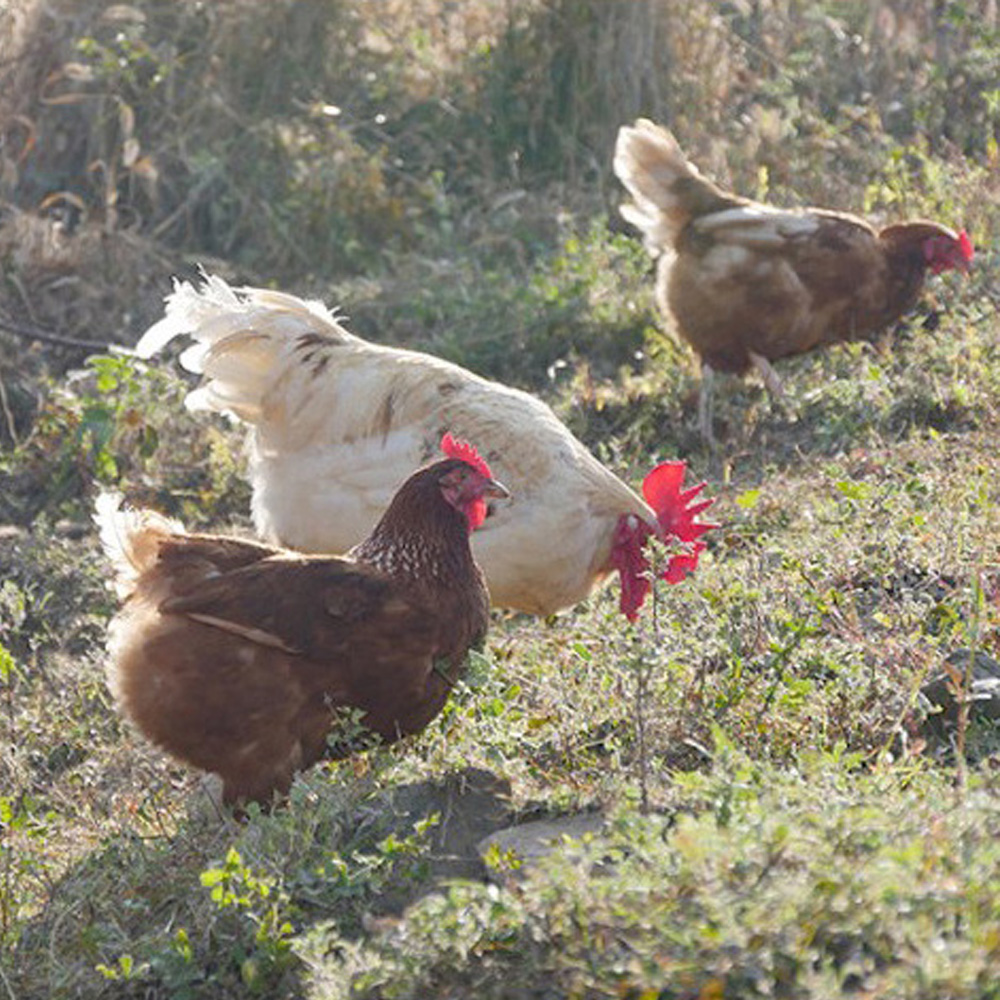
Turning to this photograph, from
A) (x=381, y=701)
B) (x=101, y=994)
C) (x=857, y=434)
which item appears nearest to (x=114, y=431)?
(x=857, y=434)

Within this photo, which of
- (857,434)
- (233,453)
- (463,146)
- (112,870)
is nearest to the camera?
(112,870)

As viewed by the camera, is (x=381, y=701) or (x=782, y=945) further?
(x=381, y=701)

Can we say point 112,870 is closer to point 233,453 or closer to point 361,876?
point 361,876

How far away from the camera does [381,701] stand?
4918mm

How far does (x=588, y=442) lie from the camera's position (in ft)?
27.8

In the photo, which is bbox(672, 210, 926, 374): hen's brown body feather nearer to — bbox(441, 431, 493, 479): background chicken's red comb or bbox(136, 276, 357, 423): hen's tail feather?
bbox(136, 276, 357, 423): hen's tail feather

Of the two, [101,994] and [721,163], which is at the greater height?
[721,163]

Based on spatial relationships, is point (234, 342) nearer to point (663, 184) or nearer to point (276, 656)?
point (276, 656)

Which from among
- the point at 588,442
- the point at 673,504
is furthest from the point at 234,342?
the point at 588,442

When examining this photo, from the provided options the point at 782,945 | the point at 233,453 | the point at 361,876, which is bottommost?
the point at 233,453

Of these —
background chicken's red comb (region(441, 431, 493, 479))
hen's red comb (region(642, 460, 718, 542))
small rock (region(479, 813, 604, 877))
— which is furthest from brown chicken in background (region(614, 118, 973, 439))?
small rock (region(479, 813, 604, 877))

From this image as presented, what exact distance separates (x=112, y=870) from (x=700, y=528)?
2172 millimetres

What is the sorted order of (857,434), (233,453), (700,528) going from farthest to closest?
1. (233,453)
2. (857,434)
3. (700,528)

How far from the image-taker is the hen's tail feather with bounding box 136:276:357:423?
6406mm
